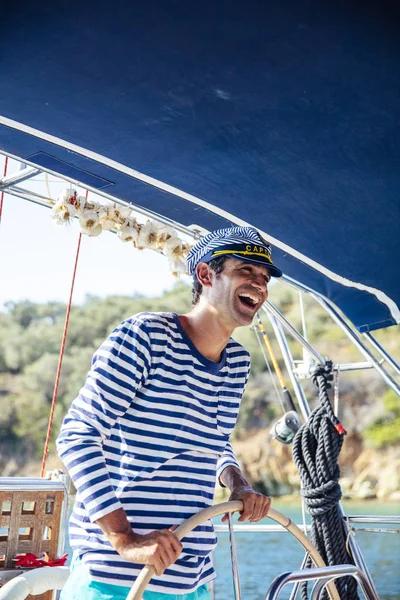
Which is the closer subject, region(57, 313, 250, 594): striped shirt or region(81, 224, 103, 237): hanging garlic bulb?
region(57, 313, 250, 594): striped shirt

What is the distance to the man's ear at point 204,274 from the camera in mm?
1352

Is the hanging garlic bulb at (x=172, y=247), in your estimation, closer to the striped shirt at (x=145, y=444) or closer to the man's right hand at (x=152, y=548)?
the striped shirt at (x=145, y=444)

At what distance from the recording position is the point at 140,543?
3.51ft

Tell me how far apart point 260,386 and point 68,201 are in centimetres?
2678

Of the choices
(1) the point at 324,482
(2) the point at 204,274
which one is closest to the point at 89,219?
(1) the point at 324,482

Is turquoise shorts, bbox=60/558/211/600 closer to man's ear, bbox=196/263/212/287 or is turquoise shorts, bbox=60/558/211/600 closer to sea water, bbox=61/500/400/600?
man's ear, bbox=196/263/212/287

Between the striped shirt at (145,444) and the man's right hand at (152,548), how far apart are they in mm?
54

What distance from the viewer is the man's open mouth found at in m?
1.30

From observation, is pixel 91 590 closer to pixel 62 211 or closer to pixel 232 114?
pixel 232 114

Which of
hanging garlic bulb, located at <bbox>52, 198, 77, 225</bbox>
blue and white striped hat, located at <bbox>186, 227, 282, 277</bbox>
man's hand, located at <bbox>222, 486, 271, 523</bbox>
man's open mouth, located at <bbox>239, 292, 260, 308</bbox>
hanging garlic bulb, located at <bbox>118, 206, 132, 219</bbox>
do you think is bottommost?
man's hand, located at <bbox>222, 486, 271, 523</bbox>

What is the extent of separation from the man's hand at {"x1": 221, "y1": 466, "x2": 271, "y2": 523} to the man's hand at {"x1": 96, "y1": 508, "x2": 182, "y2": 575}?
9.3 inches

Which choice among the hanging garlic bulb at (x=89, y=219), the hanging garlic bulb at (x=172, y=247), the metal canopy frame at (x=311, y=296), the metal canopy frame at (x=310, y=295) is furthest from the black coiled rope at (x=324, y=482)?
the hanging garlic bulb at (x=89, y=219)

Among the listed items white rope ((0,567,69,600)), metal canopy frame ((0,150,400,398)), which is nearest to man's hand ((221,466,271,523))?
white rope ((0,567,69,600))

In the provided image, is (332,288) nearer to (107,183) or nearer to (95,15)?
(107,183)
